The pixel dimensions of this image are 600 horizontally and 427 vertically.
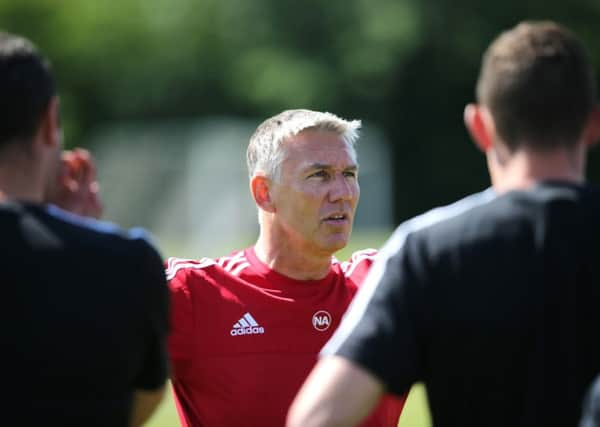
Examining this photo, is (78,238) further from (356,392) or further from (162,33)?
(162,33)

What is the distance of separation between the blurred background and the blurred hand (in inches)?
939

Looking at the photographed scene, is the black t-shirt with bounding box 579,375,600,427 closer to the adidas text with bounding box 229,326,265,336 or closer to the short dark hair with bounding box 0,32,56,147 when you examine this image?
the short dark hair with bounding box 0,32,56,147

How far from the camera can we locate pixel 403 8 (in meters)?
36.7

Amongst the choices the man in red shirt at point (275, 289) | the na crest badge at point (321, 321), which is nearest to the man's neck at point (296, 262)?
the man in red shirt at point (275, 289)

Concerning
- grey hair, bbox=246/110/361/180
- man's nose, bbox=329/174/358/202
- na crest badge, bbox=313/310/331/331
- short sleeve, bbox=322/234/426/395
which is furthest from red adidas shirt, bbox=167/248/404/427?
short sleeve, bbox=322/234/426/395

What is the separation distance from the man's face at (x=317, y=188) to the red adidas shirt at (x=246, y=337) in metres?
0.19

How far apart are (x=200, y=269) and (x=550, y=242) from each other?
2.29m

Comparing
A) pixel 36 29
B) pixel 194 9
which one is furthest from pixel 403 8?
pixel 36 29

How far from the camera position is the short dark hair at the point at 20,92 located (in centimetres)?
336

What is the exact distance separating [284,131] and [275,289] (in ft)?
2.27

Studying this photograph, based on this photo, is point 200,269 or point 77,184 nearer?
point 77,184

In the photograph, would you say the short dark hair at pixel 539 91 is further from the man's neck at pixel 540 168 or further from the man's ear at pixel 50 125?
the man's ear at pixel 50 125

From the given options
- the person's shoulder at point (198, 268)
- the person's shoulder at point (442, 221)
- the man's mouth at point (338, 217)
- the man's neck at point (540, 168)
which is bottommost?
the person's shoulder at point (198, 268)

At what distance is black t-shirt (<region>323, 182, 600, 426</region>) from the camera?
3246 mm
